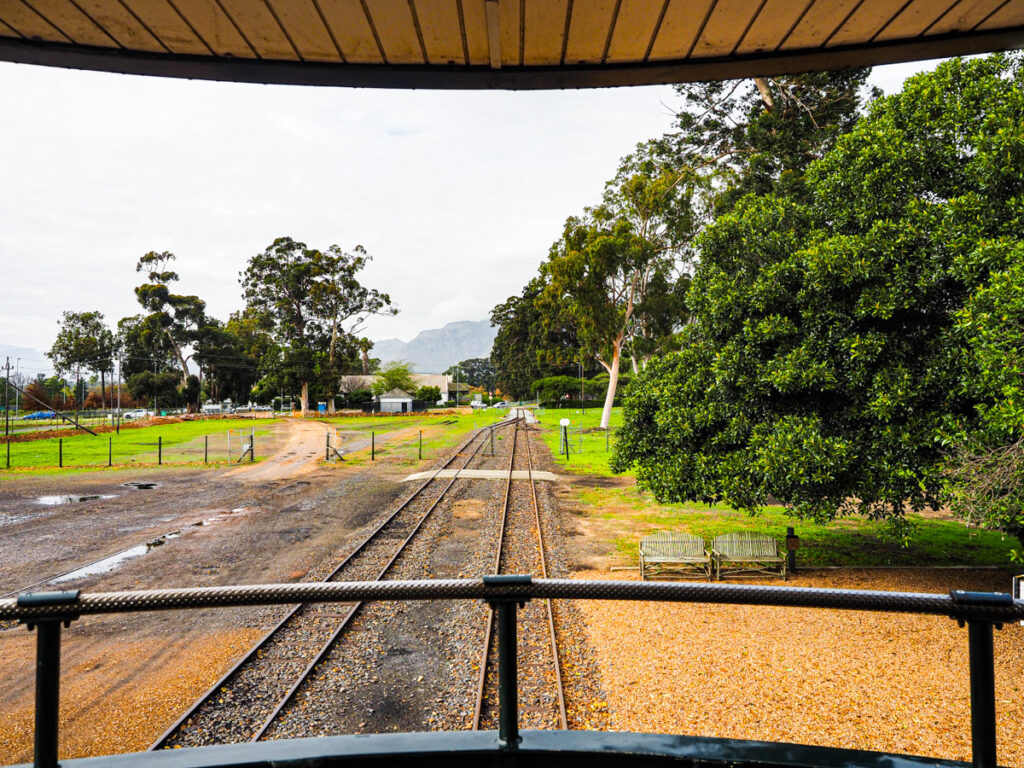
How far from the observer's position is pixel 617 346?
108 feet

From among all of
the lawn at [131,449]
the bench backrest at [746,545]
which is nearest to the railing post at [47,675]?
the bench backrest at [746,545]

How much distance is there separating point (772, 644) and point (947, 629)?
106 inches

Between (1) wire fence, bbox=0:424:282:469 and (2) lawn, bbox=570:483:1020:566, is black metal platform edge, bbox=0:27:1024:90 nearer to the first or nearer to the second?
(2) lawn, bbox=570:483:1020:566

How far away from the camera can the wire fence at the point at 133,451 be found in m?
27.4

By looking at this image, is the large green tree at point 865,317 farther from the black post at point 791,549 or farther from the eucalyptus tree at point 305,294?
the eucalyptus tree at point 305,294

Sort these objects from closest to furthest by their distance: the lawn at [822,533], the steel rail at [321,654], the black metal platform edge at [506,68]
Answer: the black metal platform edge at [506,68] < the steel rail at [321,654] < the lawn at [822,533]

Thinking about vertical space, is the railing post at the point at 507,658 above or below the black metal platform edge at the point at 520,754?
above

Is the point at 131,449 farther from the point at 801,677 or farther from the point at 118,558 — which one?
the point at 801,677

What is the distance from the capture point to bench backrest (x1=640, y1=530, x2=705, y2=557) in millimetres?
10531

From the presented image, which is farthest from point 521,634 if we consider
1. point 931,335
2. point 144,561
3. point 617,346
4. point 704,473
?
point 617,346

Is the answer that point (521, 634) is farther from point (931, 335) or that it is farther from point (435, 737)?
point (931, 335)

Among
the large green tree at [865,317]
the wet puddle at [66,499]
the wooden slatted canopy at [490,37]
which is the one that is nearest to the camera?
the wooden slatted canopy at [490,37]

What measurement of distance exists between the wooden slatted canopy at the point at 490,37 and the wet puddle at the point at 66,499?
21.4m

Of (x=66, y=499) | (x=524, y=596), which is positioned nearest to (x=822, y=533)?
(x=524, y=596)
